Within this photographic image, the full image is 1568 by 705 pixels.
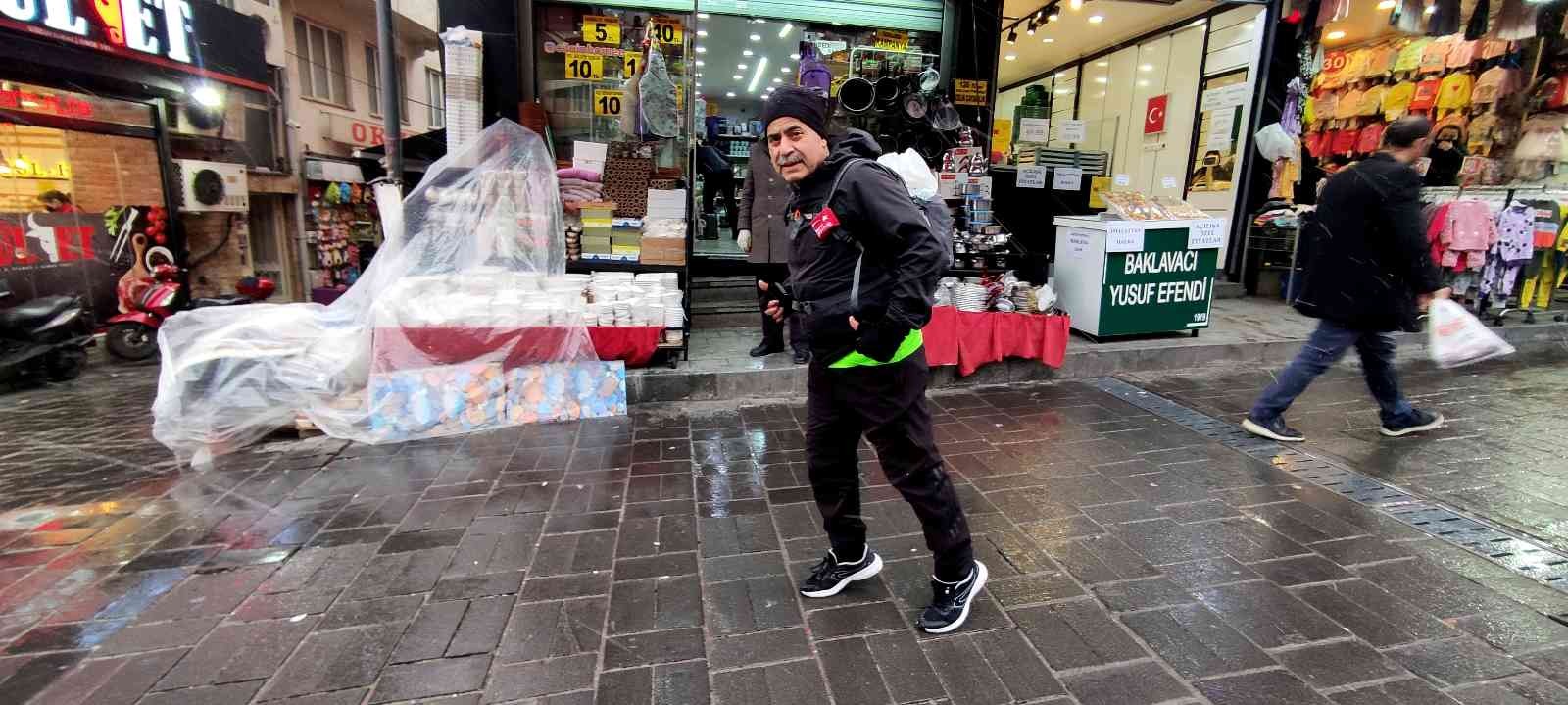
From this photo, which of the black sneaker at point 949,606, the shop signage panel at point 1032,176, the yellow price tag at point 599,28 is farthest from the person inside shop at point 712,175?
the black sneaker at point 949,606

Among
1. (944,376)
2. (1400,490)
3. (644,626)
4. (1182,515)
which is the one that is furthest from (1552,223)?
(644,626)

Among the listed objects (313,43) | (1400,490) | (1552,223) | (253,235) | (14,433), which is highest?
(313,43)

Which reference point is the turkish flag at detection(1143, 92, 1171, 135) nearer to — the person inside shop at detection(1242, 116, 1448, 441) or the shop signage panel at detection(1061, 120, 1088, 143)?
the shop signage panel at detection(1061, 120, 1088, 143)

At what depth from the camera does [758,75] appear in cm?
1017

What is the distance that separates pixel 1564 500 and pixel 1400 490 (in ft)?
2.54

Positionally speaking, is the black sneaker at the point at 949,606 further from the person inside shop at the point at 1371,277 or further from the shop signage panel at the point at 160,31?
the shop signage panel at the point at 160,31

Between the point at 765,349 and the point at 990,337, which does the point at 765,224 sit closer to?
the point at 765,349

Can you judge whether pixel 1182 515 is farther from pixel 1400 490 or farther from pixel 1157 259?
pixel 1157 259

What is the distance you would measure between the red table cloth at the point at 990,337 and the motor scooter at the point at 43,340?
7.51 metres

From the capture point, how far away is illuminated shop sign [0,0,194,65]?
694 cm

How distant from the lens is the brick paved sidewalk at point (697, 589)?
226 cm

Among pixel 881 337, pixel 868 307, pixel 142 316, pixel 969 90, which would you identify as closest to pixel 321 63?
pixel 142 316

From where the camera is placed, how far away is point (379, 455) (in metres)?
4.24

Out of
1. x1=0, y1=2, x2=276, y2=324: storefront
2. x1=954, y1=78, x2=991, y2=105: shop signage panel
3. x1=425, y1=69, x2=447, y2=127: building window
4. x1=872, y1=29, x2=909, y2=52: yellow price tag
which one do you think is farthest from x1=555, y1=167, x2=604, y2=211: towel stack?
x1=425, y1=69, x2=447, y2=127: building window
